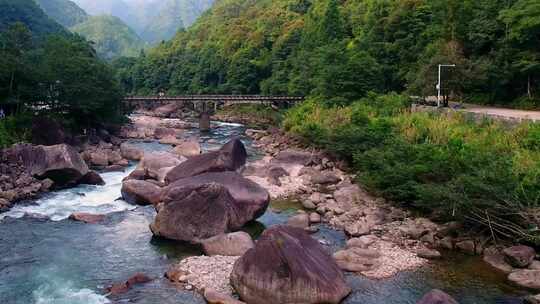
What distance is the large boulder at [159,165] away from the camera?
29.9m

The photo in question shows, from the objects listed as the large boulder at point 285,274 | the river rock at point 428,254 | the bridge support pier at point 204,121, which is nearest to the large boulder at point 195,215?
the large boulder at point 285,274

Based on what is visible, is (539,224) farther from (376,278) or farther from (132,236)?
(132,236)

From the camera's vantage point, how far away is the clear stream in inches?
624

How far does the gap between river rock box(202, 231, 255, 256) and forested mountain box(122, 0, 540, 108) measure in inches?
1000

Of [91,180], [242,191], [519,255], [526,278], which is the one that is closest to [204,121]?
[91,180]

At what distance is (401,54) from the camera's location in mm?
50969

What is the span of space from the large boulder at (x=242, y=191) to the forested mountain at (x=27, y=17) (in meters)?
73.8

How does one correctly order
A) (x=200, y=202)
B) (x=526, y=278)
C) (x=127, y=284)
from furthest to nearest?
(x=200, y=202) → (x=526, y=278) → (x=127, y=284)

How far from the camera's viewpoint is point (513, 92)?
40.5 metres

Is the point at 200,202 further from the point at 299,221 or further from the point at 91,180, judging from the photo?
the point at 91,180

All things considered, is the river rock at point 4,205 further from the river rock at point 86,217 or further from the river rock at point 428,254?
the river rock at point 428,254

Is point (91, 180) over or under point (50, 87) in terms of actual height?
under

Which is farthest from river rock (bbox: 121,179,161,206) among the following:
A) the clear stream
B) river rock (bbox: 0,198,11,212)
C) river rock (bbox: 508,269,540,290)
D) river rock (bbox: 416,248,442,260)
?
river rock (bbox: 508,269,540,290)

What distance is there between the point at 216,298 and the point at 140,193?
38.9 ft
